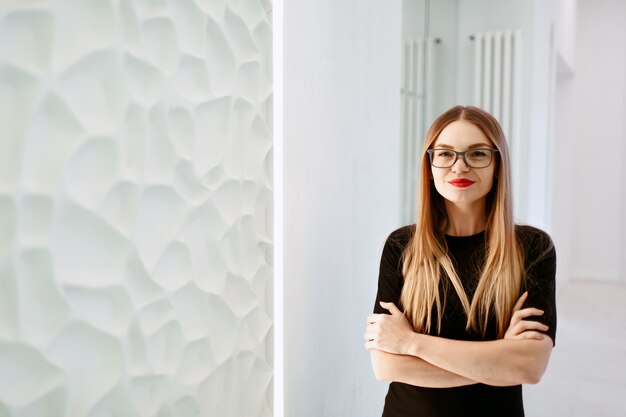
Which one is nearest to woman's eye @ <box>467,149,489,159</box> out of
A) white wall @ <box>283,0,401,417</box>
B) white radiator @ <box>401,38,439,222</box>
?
white wall @ <box>283,0,401,417</box>

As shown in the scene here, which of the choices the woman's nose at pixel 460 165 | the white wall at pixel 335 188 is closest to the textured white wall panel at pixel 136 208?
the white wall at pixel 335 188

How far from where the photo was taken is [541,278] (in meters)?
1.51

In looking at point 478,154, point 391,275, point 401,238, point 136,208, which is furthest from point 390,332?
point 136,208

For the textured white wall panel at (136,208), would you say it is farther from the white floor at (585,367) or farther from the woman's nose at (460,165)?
the white floor at (585,367)

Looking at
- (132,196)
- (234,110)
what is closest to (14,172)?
(132,196)

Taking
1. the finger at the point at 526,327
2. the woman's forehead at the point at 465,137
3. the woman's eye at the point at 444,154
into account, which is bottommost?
the finger at the point at 526,327

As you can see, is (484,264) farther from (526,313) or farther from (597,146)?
(597,146)

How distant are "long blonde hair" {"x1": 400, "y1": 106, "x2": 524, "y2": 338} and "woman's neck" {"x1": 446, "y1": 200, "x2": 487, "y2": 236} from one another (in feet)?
0.08

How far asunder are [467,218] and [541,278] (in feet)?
0.87

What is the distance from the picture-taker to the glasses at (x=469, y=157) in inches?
60.1

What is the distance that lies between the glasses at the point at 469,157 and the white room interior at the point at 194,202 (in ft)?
1.54

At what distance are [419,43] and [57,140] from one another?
3.76m

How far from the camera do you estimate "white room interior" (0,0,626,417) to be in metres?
0.95

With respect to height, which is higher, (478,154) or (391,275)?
(478,154)
